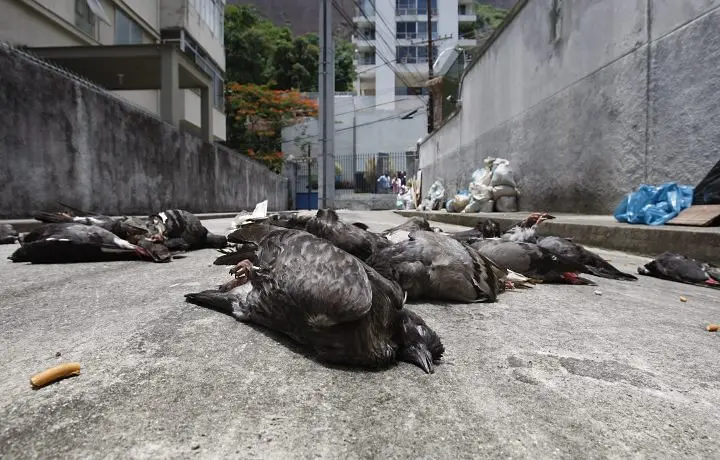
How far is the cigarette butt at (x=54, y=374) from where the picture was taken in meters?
1.07

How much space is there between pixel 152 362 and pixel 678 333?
1.88m

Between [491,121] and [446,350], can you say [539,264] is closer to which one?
[446,350]

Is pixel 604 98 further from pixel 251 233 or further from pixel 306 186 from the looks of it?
pixel 306 186

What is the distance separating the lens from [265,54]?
38.8 m

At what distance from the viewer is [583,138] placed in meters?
6.60

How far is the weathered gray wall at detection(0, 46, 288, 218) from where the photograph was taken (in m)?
5.08

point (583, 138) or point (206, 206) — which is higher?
point (583, 138)

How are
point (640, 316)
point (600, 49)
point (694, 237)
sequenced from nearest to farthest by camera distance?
point (640, 316), point (694, 237), point (600, 49)

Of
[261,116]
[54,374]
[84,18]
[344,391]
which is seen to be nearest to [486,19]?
[261,116]

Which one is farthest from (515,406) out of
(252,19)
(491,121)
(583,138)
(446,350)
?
(252,19)

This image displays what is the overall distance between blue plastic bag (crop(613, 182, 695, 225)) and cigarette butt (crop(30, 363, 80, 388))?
4.59 meters

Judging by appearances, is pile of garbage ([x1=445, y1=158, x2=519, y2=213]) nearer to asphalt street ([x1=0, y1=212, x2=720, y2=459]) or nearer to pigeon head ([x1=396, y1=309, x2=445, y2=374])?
asphalt street ([x1=0, y1=212, x2=720, y2=459])

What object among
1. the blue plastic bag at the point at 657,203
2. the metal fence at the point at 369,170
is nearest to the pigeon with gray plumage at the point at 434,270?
the blue plastic bag at the point at 657,203

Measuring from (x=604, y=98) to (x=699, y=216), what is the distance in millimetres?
2878
